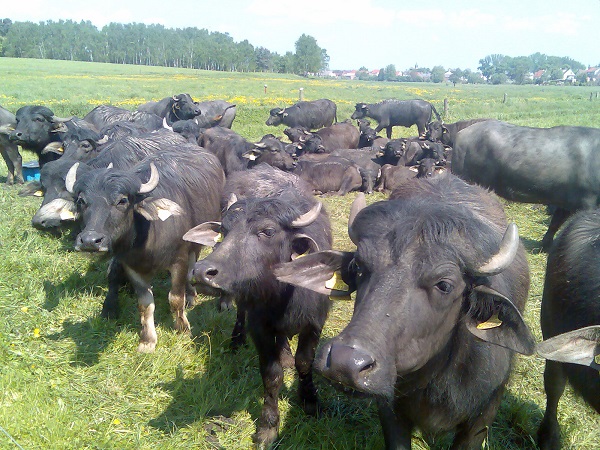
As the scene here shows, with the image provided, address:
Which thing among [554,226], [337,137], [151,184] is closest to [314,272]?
[151,184]

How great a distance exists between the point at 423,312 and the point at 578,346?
0.62 metres

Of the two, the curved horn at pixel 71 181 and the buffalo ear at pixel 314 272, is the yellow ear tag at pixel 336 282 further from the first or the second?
the curved horn at pixel 71 181

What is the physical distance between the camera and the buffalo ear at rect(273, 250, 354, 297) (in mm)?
2436

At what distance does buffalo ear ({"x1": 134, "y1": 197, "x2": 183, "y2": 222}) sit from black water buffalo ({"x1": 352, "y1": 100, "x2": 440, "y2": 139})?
17.5 meters

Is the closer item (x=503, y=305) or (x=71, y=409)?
(x=503, y=305)

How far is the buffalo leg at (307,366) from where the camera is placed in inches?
139

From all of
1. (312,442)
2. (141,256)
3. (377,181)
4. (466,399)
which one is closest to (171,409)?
(312,442)

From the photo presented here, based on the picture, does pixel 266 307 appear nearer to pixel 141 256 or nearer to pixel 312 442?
pixel 312 442

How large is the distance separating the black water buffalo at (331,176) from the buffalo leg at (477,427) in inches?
330

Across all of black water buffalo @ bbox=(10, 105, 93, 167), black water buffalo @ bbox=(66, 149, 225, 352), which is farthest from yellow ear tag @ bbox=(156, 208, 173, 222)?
black water buffalo @ bbox=(10, 105, 93, 167)

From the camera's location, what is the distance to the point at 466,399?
244cm

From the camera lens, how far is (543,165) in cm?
742

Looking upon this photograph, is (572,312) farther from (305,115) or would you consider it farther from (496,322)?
(305,115)

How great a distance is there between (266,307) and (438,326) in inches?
61.5
